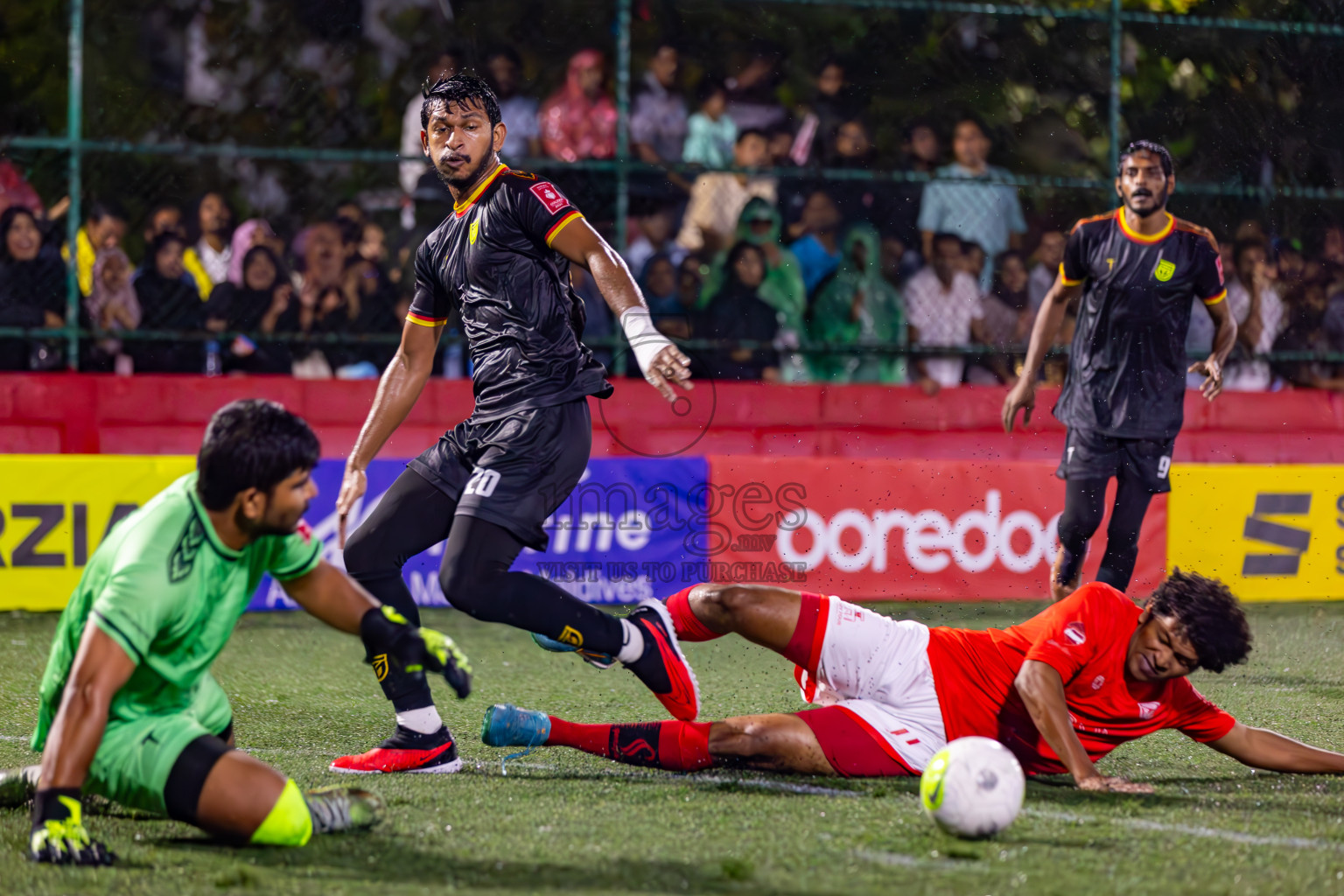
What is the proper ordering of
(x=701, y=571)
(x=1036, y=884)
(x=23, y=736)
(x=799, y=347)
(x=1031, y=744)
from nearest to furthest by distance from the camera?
1. (x=1036, y=884)
2. (x=1031, y=744)
3. (x=23, y=736)
4. (x=701, y=571)
5. (x=799, y=347)

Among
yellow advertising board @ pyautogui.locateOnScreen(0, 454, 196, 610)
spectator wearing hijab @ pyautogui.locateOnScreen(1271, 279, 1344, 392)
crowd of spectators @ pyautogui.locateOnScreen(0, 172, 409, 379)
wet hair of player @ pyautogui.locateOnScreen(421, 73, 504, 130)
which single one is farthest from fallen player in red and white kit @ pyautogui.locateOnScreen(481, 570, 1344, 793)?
spectator wearing hijab @ pyautogui.locateOnScreen(1271, 279, 1344, 392)

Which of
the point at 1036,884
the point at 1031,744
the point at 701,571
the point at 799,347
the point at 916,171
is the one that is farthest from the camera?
the point at 916,171

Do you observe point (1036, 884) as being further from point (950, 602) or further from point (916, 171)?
point (916, 171)

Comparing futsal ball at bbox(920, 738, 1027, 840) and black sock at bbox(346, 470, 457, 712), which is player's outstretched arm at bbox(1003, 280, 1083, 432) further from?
futsal ball at bbox(920, 738, 1027, 840)

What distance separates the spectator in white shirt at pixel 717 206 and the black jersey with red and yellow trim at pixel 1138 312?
141 inches

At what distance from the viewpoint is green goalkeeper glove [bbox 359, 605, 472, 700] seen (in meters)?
3.58

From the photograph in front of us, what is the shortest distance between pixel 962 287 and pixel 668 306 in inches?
79.2

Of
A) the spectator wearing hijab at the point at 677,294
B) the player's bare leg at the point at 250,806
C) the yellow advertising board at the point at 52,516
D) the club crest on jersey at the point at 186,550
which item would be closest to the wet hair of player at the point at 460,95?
the club crest on jersey at the point at 186,550

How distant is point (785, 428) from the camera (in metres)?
9.73

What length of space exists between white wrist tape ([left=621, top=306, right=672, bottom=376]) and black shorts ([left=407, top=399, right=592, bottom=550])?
1.73ft

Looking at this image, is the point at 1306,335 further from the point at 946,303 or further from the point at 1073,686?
the point at 1073,686

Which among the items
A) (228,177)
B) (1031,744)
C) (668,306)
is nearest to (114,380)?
(228,177)

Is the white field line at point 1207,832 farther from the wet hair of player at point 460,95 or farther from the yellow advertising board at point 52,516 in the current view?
the yellow advertising board at point 52,516

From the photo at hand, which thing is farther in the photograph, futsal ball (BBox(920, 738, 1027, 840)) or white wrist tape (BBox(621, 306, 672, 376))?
white wrist tape (BBox(621, 306, 672, 376))
